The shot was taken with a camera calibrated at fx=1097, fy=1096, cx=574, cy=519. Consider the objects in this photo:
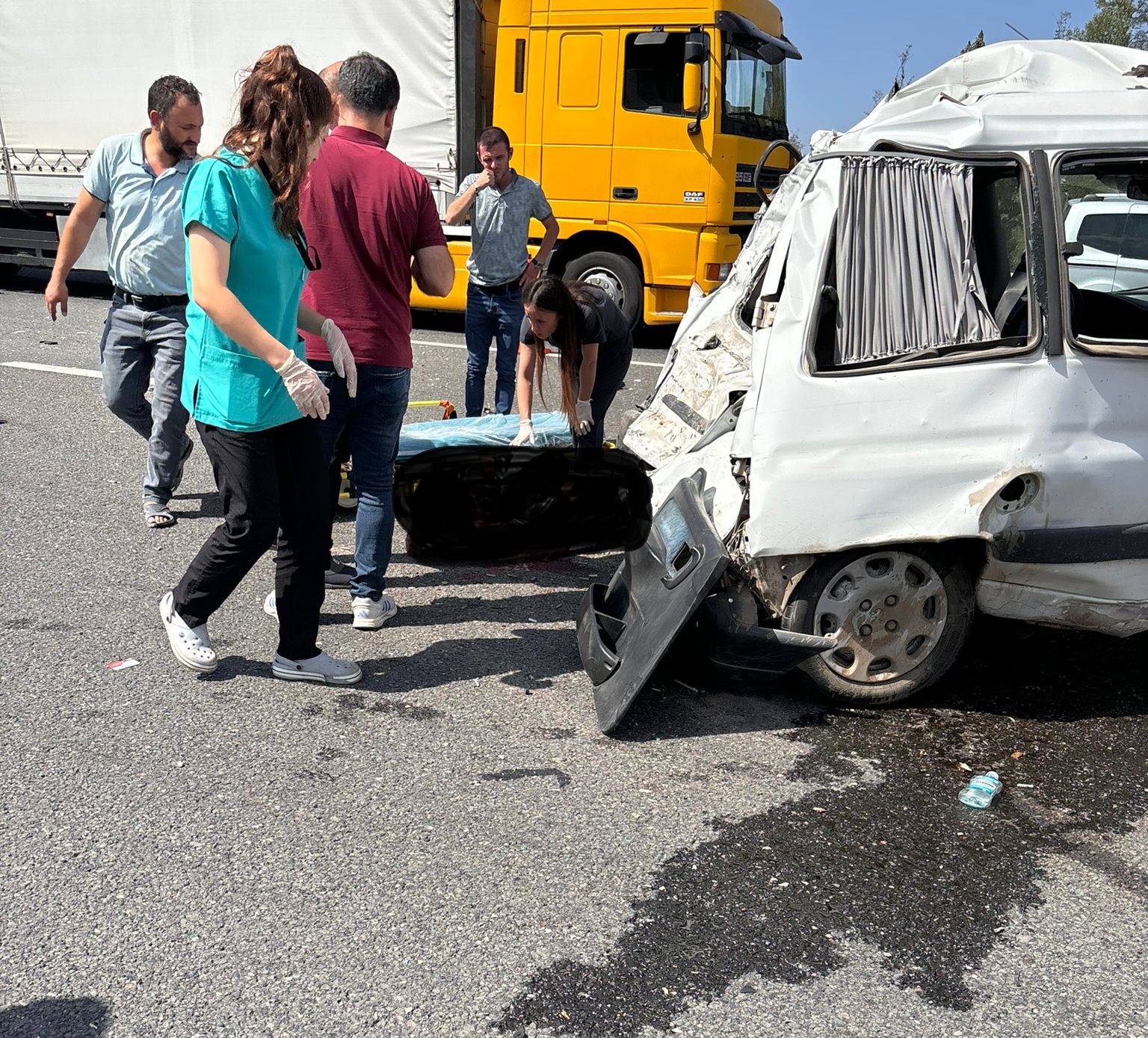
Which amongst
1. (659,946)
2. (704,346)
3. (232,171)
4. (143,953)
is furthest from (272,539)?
(704,346)

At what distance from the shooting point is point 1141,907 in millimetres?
2781

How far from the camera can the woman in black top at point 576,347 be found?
4.80 meters

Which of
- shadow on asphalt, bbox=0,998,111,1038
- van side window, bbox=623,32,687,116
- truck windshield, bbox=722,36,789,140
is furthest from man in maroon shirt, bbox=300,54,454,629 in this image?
truck windshield, bbox=722,36,789,140

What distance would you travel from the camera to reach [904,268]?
3.46 meters

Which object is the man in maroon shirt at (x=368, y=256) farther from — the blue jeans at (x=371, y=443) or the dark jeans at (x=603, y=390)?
the dark jeans at (x=603, y=390)

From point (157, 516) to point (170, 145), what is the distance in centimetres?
177

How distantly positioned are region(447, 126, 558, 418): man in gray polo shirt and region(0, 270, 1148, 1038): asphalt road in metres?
2.82

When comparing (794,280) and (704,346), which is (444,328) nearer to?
(704,346)

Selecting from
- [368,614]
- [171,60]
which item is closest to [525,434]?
[368,614]

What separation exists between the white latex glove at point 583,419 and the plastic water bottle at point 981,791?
234 cm

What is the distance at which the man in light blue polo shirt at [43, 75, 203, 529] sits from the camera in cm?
510

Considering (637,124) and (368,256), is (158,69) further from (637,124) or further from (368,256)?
(368,256)

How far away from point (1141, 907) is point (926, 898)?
544 mm

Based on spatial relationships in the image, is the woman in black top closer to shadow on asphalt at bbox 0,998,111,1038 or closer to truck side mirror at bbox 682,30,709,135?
shadow on asphalt at bbox 0,998,111,1038
